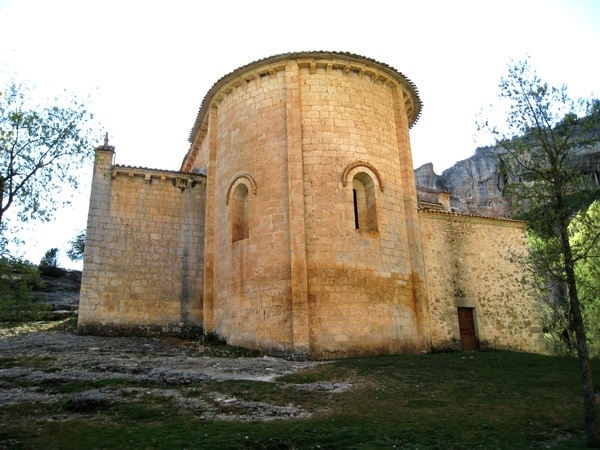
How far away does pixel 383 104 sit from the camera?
18.0 m

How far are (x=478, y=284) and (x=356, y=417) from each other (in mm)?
13187

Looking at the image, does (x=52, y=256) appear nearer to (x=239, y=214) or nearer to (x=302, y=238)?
(x=239, y=214)

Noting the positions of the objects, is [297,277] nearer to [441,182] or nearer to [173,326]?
[173,326]

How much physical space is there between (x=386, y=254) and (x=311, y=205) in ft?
9.69

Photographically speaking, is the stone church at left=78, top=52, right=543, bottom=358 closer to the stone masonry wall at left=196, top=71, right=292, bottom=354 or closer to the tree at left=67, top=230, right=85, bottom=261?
the stone masonry wall at left=196, top=71, right=292, bottom=354

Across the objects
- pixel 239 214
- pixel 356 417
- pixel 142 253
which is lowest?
pixel 356 417

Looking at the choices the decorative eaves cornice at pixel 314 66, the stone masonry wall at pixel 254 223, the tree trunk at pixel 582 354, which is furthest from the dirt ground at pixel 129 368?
the decorative eaves cornice at pixel 314 66

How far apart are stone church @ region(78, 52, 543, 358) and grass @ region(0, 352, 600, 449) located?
138 inches

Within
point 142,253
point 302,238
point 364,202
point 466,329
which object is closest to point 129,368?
point 302,238

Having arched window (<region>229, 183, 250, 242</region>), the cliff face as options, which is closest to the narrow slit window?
arched window (<region>229, 183, 250, 242</region>)

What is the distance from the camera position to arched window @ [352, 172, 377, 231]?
16.4 metres

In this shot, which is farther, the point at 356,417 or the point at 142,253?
the point at 142,253

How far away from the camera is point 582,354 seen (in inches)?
326

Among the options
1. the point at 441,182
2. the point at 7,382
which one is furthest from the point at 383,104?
the point at 441,182
